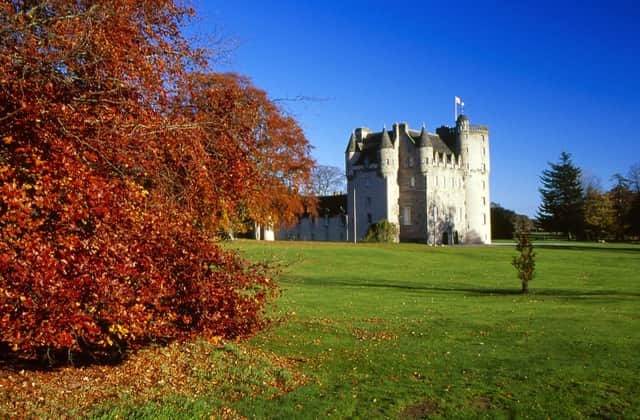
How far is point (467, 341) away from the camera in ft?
41.0

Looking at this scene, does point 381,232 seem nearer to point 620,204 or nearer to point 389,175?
point 389,175

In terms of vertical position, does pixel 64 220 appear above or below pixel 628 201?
below

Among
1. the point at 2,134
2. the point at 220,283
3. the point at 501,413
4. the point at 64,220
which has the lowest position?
the point at 501,413

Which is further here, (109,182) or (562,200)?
(562,200)

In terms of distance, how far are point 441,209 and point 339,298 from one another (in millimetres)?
52242

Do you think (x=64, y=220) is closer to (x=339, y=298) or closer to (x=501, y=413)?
(x=501, y=413)

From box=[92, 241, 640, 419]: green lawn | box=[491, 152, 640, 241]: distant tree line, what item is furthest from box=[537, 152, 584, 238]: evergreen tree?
box=[92, 241, 640, 419]: green lawn

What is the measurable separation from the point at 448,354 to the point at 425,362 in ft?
2.79

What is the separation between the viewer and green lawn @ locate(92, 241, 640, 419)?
802 centimetres

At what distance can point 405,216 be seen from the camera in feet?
234

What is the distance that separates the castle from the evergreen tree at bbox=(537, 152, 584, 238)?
22.7 m

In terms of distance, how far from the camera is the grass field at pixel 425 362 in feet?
26.2

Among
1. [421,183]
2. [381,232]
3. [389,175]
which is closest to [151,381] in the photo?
[381,232]

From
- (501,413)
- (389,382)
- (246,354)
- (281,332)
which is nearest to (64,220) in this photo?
(246,354)
